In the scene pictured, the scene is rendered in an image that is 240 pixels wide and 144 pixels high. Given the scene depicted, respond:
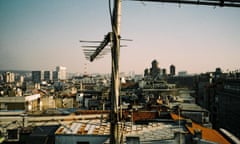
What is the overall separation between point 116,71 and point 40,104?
36.1m

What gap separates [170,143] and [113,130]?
8.39 m

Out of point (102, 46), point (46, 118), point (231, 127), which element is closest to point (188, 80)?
point (231, 127)

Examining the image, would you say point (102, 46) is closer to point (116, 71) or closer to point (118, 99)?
point (116, 71)

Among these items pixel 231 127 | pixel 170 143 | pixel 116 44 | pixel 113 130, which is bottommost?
pixel 231 127

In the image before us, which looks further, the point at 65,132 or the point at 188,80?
the point at 188,80

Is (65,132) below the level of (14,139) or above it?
above

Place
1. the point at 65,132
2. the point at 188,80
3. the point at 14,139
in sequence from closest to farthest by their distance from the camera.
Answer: the point at 65,132, the point at 14,139, the point at 188,80

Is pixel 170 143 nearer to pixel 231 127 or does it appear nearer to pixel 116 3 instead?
pixel 116 3

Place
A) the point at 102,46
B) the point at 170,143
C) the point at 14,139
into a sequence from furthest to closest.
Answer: the point at 14,139
the point at 170,143
the point at 102,46

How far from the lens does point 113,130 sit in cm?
445

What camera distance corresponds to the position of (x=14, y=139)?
17188 millimetres

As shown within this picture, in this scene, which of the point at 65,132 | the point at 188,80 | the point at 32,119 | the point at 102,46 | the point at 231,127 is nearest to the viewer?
the point at 102,46

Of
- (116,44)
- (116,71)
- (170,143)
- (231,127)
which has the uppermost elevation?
(116,44)

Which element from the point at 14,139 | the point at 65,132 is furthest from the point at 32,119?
the point at 65,132
